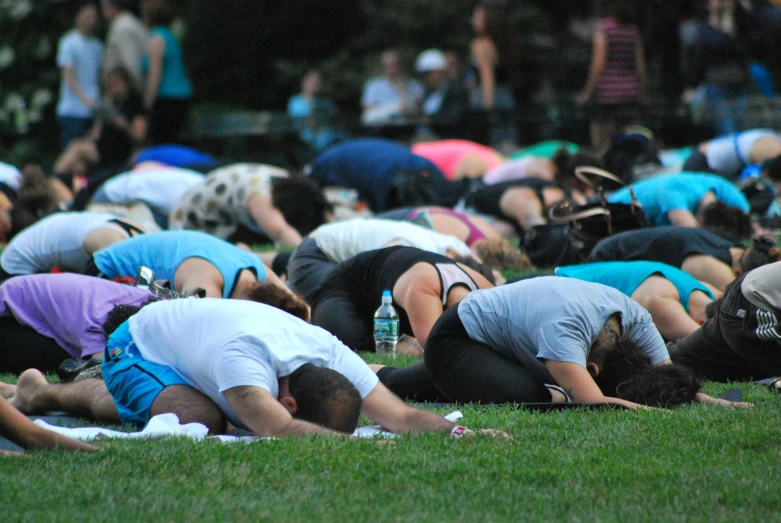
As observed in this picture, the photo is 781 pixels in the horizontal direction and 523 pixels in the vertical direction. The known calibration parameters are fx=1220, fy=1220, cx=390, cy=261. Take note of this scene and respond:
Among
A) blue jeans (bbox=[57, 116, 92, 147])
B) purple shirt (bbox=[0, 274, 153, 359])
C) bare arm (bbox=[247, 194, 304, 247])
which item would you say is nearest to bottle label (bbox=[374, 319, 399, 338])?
purple shirt (bbox=[0, 274, 153, 359])

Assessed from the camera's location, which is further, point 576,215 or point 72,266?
point 576,215

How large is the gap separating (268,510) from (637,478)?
126cm

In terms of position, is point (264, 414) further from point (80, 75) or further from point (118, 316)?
point (80, 75)

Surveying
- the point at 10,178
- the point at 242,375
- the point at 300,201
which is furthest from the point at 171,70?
the point at 242,375

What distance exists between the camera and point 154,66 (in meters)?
14.0

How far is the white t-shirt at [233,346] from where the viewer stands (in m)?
4.34

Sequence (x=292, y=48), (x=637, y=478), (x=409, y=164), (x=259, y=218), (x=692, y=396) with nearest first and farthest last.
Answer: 1. (x=637, y=478)
2. (x=692, y=396)
3. (x=259, y=218)
4. (x=409, y=164)
5. (x=292, y=48)

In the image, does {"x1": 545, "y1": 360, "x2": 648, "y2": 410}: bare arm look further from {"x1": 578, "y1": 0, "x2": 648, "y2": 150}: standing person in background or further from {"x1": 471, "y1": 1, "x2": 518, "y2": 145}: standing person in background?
{"x1": 471, "y1": 1, "x2": 518, "y2": 145}: standing person in background

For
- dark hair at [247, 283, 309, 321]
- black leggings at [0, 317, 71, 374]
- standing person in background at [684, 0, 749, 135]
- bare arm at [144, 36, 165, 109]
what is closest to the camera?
black leggings at [0, 317, 71, 374]

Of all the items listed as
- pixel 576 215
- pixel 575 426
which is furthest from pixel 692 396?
pixel 576 215

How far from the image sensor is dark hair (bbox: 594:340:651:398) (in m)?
5.23

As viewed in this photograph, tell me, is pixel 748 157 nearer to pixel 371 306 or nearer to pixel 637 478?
pixel 371 306

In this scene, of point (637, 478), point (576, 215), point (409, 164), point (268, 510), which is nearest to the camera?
point (268, 510)

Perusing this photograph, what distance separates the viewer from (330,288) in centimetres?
713
